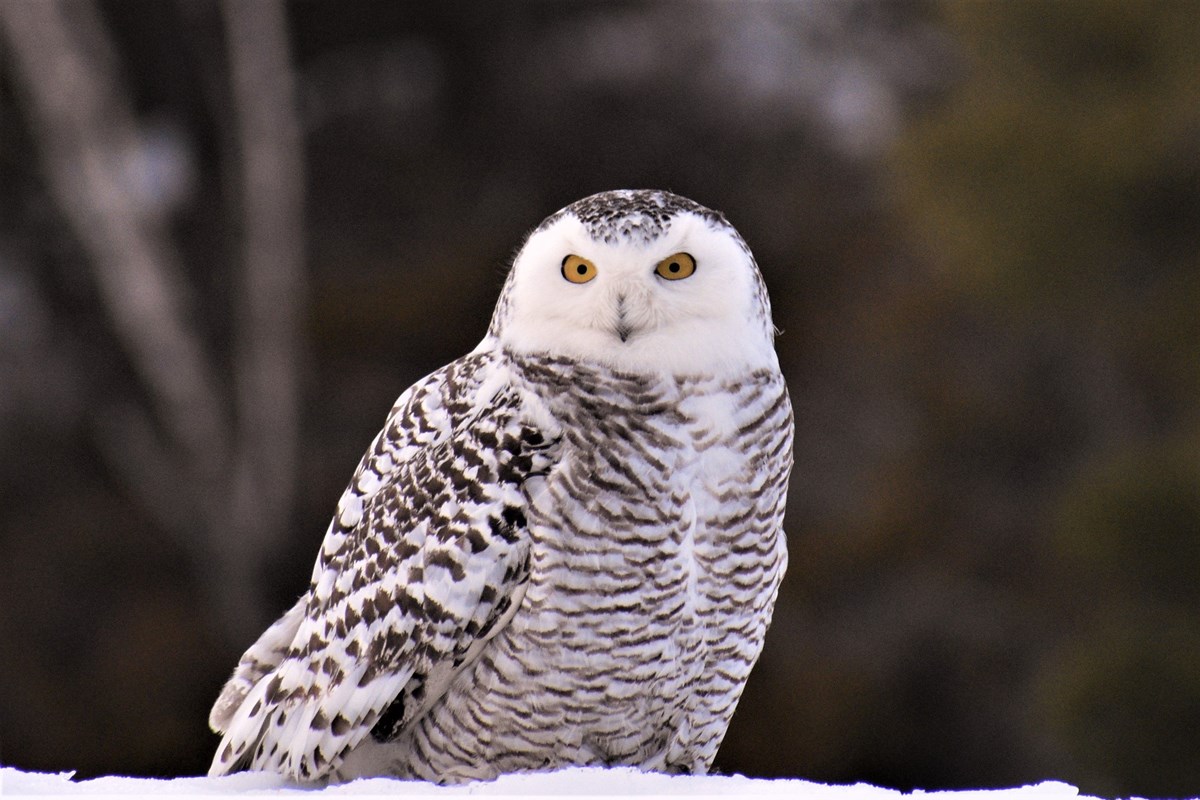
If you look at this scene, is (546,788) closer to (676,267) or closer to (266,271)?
(676,267)

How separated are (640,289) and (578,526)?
0.33 meters

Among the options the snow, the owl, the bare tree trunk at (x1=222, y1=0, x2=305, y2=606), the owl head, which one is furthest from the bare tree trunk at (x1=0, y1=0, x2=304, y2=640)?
the owl head

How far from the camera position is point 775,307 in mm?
7566

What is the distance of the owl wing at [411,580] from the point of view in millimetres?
2100

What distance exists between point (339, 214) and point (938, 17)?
361cm

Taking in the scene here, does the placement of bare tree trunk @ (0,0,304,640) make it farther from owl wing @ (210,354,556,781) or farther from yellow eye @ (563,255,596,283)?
yellow eye @ (563,255,596,283)

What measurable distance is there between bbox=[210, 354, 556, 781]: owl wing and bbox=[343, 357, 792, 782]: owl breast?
0.13 ft

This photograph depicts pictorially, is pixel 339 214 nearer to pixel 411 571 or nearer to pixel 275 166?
pixel 275 166

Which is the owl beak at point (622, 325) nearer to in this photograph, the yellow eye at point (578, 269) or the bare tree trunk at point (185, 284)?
the yellow eye at point (578, 269)

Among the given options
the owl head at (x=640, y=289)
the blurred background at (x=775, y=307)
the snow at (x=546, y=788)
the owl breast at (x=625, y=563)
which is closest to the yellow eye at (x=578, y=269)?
the owl head at (x=640, y=289)

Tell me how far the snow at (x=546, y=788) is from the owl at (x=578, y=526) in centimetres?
8

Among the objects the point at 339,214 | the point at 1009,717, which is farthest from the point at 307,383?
the point at 1009,717

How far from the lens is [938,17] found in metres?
8.25

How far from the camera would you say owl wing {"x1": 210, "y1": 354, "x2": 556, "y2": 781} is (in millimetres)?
2100
